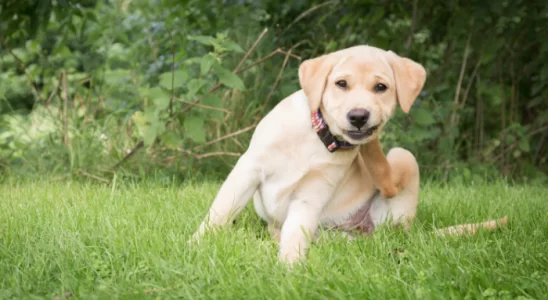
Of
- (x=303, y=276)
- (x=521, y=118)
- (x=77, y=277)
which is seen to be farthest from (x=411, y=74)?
(x=521, y=118)

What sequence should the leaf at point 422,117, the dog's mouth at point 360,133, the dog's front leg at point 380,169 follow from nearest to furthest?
the dog's mouth at point 360,133 < the dog's front leg at point 380,169 < the leaf at point 422,117

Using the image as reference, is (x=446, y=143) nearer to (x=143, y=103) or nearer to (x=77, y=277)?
(x=143, y=103)

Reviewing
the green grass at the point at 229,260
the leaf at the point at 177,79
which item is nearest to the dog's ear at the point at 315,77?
the green grass at the point at 229,260

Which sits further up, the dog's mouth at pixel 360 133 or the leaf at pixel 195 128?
the dog's mouth at pixel 360 133

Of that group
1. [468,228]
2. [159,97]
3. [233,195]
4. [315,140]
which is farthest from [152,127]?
[468,228]

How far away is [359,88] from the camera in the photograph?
2848mm

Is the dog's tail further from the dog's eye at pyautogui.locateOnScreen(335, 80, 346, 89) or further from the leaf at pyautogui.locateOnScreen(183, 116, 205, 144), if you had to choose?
the leaf at pyautogui.locateOnScreen(183, 116, 205, 144)

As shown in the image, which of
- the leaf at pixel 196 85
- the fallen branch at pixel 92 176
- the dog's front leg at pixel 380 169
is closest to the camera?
the dog's front leg at pixel 380 169

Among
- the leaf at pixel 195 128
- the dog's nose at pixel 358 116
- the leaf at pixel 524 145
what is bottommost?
the leaf at pixel 524 145

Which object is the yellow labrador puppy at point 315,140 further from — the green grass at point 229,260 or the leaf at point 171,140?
the leaf at point 171,140

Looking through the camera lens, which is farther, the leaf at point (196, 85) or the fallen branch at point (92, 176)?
the fallen branch at point (92, 176)

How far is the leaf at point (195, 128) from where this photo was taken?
184 inches

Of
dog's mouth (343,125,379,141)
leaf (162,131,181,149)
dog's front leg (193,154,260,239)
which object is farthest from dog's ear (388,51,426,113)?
leaf (162,131,181,149)

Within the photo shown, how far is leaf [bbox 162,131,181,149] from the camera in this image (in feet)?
16.1
